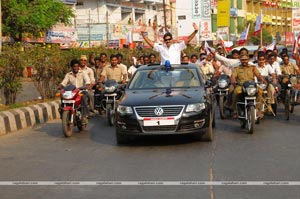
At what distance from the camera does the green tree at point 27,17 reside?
37906mm

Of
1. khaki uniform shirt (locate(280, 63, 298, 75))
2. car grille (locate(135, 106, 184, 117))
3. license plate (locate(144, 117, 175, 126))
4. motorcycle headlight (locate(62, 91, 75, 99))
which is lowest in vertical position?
license plate (locate(144, 117, 175, 126))

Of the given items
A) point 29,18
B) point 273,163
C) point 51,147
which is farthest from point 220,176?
point 29,18

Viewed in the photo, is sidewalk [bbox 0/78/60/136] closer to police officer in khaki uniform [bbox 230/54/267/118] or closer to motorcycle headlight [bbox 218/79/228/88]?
motorcycle headlight [bbox 218/79/228/88]

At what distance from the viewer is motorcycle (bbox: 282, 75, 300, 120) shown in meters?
13.9

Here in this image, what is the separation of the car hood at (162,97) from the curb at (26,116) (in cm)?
310

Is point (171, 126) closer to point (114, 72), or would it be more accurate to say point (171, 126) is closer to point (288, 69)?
point (114, 72)

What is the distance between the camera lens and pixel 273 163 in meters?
8.59

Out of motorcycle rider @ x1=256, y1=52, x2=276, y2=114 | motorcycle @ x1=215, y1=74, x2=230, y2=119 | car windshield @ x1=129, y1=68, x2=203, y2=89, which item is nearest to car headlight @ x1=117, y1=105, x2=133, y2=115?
car windshield @ x1=129, y1=68, x2=203, y2=89

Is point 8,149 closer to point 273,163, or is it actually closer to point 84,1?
point 273,163

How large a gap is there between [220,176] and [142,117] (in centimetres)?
266

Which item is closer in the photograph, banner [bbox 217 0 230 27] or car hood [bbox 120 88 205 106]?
car hood [bbox 120 88 205 106]

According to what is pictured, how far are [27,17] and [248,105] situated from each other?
1124 inches

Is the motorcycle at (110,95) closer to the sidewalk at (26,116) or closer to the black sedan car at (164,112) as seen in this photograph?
the sidewalk at (26,116)

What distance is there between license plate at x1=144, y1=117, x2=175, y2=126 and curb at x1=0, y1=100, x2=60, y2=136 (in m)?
3.80
